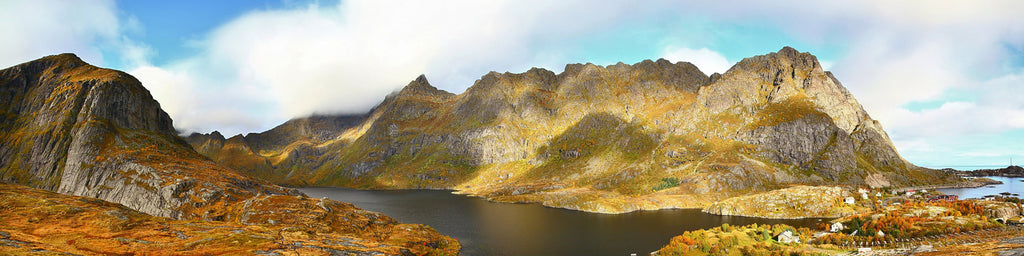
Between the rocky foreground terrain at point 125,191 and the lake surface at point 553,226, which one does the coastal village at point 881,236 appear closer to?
the lake surface at point 553,226

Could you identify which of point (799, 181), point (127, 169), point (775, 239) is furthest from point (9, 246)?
point (799, 181)

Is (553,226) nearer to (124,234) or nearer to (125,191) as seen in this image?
(124,234)

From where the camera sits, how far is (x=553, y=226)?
124938 millimetres

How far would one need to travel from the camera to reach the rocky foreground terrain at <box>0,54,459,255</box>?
1827 inches

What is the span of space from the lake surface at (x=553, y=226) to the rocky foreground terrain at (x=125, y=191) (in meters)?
17.3

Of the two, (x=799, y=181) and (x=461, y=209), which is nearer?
(x=461, y=209)

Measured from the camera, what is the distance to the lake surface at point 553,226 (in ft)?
302

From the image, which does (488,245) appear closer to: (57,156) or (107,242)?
(107,242)

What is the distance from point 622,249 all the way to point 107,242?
8466 centimetres

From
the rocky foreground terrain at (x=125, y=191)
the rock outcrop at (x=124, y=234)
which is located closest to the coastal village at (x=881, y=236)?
the rocky foreground terrain at (x=125, y=191)

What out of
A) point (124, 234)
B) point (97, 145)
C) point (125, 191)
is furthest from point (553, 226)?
point (97, 145)

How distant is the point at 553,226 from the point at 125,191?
105m

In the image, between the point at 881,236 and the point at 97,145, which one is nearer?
the point at 881,236

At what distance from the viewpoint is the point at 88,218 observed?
160ft
